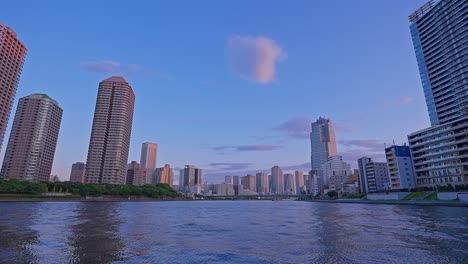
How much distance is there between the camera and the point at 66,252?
72.7ft

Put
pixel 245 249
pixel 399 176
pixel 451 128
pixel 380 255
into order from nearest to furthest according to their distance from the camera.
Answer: pixel 380 255 < pixel 245 249 < pixel 451 128 < pixel 399 176

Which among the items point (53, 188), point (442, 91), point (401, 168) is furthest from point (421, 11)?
point (53, 188)

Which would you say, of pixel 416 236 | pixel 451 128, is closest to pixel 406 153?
pixel 451 128

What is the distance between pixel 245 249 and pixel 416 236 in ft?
68.1

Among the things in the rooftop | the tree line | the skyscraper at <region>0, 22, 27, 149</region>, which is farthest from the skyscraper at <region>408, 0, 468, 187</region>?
the skyscraper at <region>0, 22, 27, 149</region>

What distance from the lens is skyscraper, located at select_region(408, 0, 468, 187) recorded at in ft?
436

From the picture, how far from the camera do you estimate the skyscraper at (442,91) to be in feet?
436

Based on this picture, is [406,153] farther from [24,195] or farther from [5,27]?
[5,27]

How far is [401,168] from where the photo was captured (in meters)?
159

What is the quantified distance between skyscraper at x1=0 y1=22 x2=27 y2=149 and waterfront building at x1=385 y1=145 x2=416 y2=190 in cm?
24303

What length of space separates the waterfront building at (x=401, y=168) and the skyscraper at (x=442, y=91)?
439cm

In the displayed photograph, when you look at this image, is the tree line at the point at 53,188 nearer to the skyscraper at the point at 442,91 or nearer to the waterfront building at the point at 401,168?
the waterfront building at the point at 401,168

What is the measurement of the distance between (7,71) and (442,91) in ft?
921

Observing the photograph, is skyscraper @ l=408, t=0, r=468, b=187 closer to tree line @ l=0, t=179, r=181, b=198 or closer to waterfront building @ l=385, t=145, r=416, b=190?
waterfront building @ l=385, t=145, r=416, b=190
